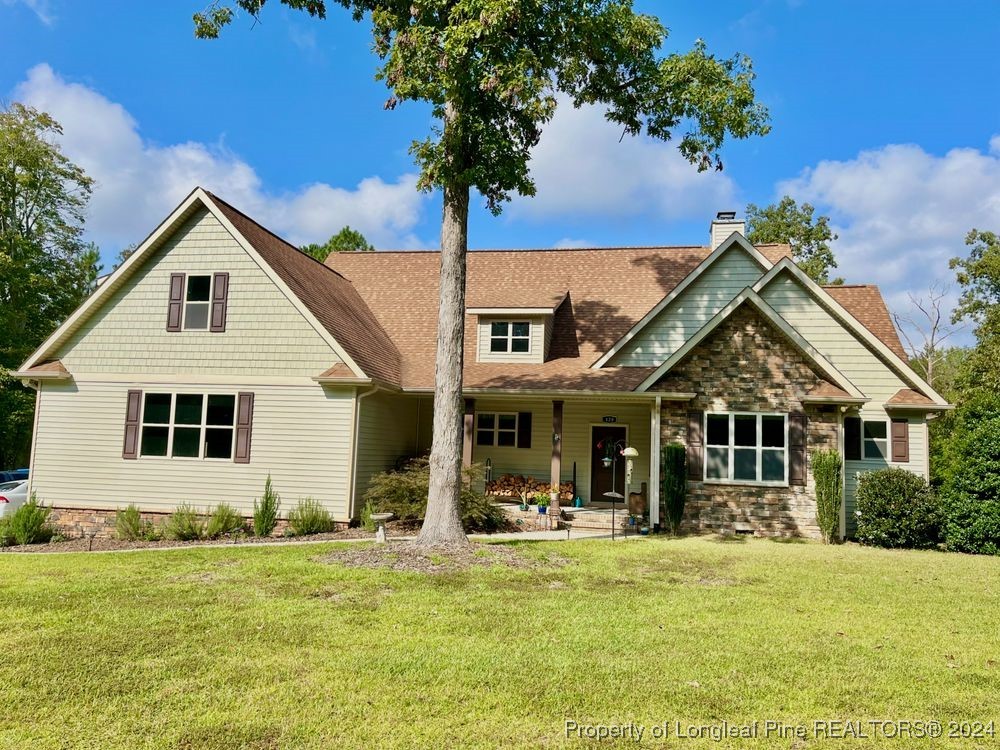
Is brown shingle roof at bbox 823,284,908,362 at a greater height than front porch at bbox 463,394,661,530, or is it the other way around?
brown shingle roof at bbox 823,284,908,362

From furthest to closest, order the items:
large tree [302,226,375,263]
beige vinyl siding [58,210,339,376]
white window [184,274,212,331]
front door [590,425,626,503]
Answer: large tree [302,226,375,263] → front door [590,425,626,503] → white window [184,274,212,331] → beige vinyl siding [58,210,339,376]

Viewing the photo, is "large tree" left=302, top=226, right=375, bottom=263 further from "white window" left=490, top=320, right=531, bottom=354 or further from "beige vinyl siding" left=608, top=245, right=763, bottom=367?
"beige vinyl siding" left=608, top=245, right=763, bottom=367

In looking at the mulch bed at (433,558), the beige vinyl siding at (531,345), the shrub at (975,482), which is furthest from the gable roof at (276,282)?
the shrub at (975,482)

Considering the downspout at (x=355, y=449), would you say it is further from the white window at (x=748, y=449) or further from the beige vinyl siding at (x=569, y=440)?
the white window at (x=748, y=449)

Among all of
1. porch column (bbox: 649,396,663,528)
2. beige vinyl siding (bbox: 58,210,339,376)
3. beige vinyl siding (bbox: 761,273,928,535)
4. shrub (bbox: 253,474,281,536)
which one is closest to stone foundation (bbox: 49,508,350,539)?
shrub (bbox: 253,474,281,536)

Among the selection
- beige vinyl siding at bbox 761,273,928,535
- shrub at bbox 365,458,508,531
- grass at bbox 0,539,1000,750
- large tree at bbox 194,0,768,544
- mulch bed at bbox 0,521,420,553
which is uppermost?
large tree at bbox 194,0,768,544

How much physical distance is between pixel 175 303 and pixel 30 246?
67.3 ft

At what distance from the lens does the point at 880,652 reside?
584cm

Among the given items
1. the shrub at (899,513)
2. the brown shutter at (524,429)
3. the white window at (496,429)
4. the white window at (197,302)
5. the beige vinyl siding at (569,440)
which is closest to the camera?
the shrub at (899,513)

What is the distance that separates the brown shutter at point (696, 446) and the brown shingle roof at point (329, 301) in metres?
6.80

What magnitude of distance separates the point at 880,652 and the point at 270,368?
41.0 ft

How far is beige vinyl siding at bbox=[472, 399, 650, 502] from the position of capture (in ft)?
55.4

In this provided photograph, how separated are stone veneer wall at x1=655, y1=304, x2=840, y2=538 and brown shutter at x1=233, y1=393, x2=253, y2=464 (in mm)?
8996

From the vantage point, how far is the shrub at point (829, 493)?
1323 centimetres
